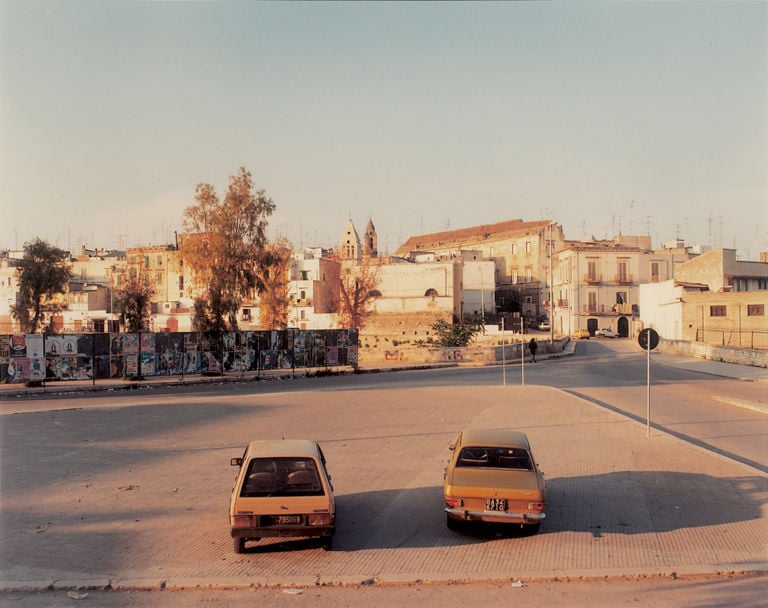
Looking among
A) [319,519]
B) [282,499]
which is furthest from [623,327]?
[282,499]

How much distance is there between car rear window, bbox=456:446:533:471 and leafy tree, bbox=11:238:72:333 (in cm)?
5167

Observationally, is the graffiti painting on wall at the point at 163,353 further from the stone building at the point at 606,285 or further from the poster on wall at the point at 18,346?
the stone building at the point at 606,285

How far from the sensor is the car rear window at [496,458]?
10641 mm

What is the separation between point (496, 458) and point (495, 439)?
0.45 m

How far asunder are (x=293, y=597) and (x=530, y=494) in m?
3.60

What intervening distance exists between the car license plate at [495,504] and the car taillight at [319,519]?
225 cm

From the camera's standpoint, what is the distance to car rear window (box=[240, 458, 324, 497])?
9.44m

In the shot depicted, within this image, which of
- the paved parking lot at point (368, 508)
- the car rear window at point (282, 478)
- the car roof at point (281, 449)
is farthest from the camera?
the car roof at point (281, 449)

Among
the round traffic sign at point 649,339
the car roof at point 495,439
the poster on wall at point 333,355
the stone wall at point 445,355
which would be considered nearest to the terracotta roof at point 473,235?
the stone wall at point 445,355

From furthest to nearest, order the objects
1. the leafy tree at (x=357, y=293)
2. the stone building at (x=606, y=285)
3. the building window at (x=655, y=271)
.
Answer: the building window at (x=655, y=271) < the stone building at (x=606, y=285) < the leafy tree at (x=357, y=293)

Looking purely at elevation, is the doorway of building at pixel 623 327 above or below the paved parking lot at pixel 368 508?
above

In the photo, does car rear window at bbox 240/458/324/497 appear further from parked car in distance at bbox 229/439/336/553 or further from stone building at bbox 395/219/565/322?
stone building at bbox 395/219/565/322

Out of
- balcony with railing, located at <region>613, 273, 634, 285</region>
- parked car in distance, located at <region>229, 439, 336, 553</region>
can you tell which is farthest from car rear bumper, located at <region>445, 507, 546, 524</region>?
balcony with railing, located at <region>613, 273, 634, 285</region>

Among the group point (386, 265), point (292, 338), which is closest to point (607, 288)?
point (386, 265)
